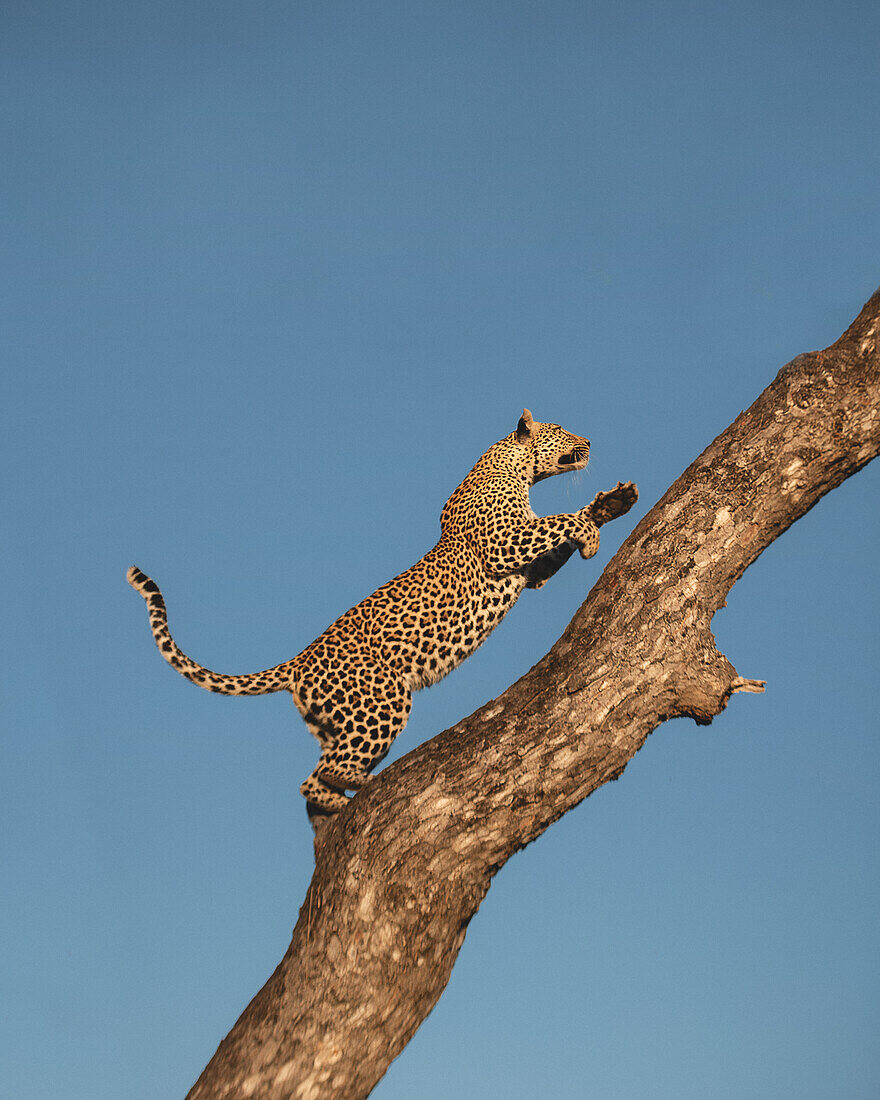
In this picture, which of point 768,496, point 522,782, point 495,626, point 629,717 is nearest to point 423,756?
point 522,782

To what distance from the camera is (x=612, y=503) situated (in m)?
8.08

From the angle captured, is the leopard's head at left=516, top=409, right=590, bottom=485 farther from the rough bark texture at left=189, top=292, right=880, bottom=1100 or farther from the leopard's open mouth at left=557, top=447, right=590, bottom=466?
the rough bark texture at left=189, top=292, right=880, bottom=1100

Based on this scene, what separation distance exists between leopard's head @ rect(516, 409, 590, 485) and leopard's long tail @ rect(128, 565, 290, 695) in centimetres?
300

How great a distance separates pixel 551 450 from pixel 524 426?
13.9 inches

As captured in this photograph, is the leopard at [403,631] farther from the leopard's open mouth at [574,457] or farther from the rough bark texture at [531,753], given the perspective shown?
the rough bark texture at [531,753]

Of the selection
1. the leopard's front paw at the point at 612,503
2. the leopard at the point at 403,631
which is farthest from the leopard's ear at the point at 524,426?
the leopard's front paw at the point at 612,503

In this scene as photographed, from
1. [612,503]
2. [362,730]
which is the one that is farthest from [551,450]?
[362,730]

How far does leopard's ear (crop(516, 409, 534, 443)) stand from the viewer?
31.1ft

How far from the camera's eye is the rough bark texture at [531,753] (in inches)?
235

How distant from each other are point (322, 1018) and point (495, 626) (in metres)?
3.33

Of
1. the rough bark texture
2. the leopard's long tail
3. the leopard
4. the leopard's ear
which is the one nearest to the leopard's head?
the leopard's ear

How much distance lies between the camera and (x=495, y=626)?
8250mm

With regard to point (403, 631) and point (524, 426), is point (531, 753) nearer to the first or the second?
point (403, 631)

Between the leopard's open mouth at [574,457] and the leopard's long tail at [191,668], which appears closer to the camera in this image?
the leopard's long tail at [191,668]
